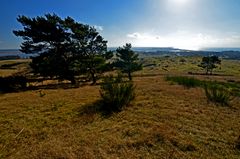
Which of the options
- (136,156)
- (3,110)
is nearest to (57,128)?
(136,156)

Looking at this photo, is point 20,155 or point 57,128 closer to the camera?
point 20,155

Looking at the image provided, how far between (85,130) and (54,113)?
3010 millimetres

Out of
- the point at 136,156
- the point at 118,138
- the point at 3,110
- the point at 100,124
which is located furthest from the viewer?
the point at 3,110

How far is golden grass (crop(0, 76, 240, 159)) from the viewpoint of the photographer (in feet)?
21.0

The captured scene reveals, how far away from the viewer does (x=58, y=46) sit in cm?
2552

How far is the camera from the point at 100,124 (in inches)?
344

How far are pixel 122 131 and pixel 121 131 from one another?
4cm

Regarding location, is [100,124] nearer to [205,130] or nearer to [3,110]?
[205,130]

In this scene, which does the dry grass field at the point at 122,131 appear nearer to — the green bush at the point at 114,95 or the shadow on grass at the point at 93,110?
the shadow on grass at the point at 93,110

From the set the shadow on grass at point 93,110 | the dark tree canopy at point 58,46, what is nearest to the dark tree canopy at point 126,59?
the dark tree canopy at point 58,46

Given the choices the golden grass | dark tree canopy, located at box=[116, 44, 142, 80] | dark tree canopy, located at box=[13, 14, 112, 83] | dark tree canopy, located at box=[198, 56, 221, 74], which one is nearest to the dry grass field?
the golden grass

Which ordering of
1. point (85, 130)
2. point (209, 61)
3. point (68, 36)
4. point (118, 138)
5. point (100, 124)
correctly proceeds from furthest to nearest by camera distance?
point (209, 61), point (68, 36), point (100, 124), point (85, 130), point (118, 138)

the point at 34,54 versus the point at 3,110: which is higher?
the point at 34,54

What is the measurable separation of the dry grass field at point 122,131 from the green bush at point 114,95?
52 centimetres
